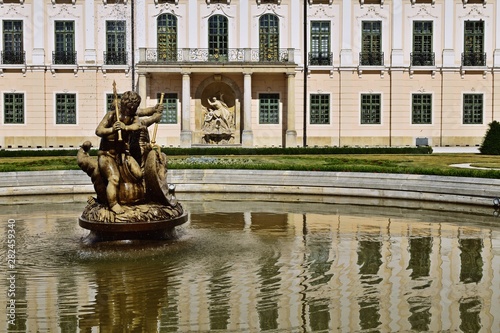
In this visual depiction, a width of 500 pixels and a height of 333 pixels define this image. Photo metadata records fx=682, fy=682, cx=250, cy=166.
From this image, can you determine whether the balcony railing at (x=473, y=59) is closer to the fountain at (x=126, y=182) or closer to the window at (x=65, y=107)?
the window at (x=65, y=107)

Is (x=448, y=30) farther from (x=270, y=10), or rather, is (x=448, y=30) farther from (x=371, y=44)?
(x=270, y=10)

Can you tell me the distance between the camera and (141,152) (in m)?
12.5

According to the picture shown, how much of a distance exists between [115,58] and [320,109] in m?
13.2

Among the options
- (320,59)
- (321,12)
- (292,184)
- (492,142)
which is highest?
(321,12)

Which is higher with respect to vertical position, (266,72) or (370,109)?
(266,72)

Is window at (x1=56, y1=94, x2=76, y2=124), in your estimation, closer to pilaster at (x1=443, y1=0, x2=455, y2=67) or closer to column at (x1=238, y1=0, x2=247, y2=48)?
column at (x1=238, y1=0, x2=247, y2=48)

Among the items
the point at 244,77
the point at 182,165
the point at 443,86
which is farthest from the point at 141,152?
the point at 443,86

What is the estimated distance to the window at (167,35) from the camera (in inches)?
1655

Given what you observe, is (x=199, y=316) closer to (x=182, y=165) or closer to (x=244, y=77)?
(x=182, y=165)

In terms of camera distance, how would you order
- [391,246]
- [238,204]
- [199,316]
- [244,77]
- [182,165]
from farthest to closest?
[244,77], [182,165], [238,204], [391,246], [199,316]

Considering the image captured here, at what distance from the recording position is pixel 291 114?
4147 cm

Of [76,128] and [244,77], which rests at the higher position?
[244,77]

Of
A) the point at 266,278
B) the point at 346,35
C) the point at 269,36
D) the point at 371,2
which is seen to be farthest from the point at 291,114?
the point at 266,278

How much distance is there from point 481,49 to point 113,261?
37612 millimetres
